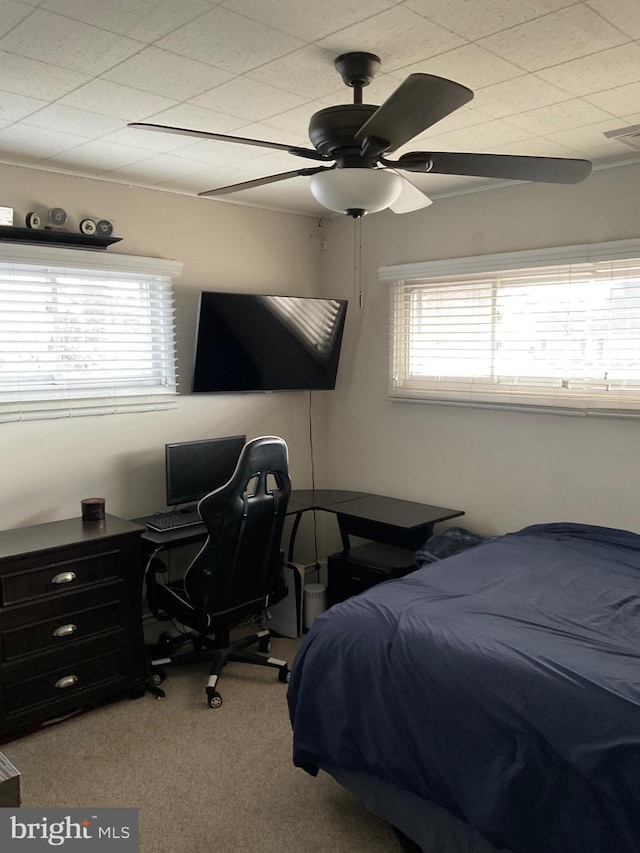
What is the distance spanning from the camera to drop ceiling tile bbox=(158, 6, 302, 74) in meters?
1.84

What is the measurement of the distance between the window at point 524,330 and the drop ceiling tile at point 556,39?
133cm

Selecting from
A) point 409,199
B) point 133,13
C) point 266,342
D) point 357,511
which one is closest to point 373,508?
point 357,511

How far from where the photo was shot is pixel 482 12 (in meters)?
1.77

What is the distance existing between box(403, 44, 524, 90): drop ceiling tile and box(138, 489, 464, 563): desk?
6.74 feet

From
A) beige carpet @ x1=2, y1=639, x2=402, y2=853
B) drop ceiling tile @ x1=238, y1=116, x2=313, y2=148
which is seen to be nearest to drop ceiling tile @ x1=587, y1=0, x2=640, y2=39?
drop ceiling tile @ x1=238, y1=116, x2=313, y2=148

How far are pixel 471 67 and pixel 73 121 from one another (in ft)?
4.92

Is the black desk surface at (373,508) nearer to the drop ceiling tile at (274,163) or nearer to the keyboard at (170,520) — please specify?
the keyboard at (170,520)

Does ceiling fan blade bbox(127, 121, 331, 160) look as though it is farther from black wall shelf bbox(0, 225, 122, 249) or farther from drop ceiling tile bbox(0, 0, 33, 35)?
black wall shelf bbox(0, 225, 122, 249)

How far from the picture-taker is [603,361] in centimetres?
329

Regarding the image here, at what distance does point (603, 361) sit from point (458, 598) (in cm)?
153

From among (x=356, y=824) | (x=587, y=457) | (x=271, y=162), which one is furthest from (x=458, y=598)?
(x=271, y=162)

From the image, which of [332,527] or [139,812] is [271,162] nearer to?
[332,527]

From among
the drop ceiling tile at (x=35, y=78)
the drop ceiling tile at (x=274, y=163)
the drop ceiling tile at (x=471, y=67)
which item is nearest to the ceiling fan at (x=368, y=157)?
the drop ceiling tile at (x=471, y=67)

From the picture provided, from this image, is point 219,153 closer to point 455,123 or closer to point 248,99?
point 248,99
